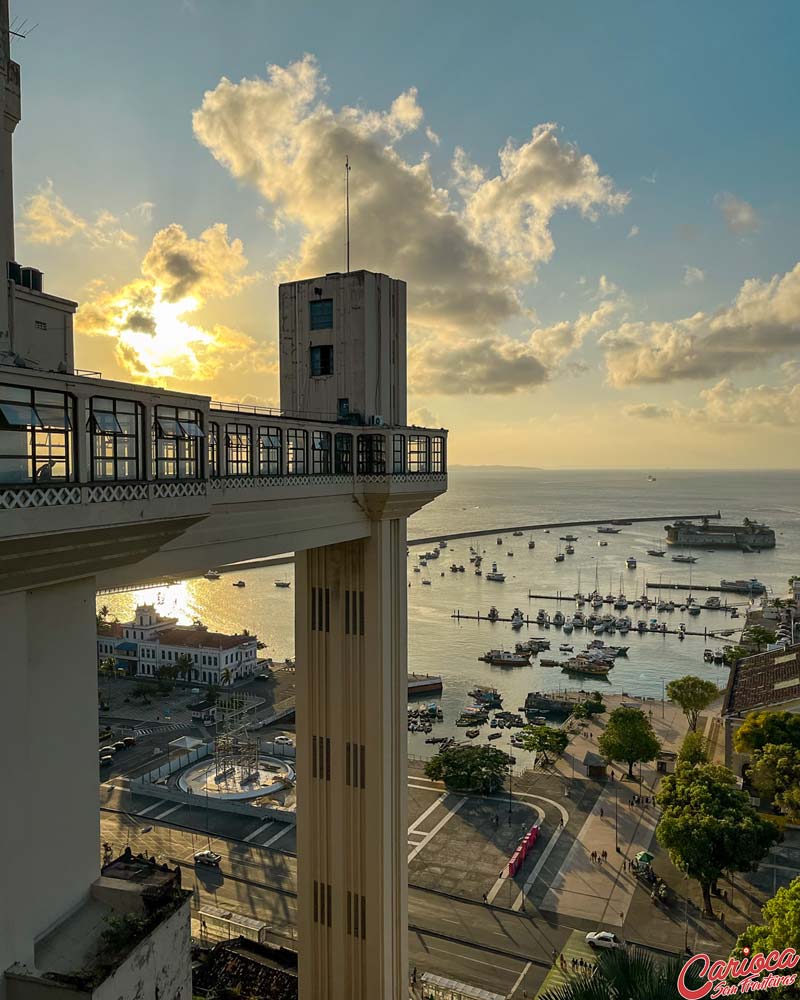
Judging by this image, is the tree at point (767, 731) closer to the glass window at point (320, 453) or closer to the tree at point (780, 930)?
the tree at point (780, 930)

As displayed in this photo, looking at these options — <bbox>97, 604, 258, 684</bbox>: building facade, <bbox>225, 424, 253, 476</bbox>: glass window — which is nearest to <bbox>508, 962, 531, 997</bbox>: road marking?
<bbox>225, 424, 253, 476</bbox>: glass window

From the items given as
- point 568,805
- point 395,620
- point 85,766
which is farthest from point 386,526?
point 568,805

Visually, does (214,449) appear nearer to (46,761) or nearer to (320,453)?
(320,453)

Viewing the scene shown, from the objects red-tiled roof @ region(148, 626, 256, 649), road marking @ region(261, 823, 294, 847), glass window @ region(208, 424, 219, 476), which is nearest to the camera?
glass window @ region(208, 424, 219, 476)

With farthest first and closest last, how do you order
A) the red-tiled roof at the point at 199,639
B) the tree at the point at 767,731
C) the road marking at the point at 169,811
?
the red-tiled roof at the point at 199,639 → the road marking at the point at 169,811 → the tree at the point at 767,731

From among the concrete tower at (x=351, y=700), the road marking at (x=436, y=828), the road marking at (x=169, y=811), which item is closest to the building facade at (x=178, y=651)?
the road marking at (x=169, y=811)

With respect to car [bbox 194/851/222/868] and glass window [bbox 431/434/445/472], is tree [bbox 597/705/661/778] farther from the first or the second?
glass window [bbox 431/434/445/472]

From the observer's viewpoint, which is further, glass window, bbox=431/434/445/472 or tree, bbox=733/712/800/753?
tree, bbox=733/712/800/753

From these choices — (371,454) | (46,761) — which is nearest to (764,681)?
(371,454)
